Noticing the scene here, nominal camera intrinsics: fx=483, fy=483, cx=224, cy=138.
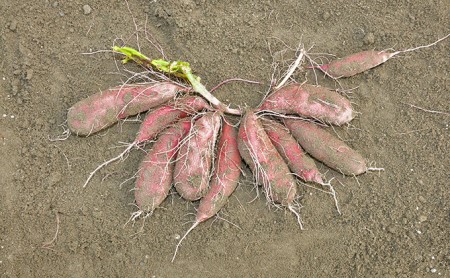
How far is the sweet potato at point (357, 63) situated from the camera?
273cm

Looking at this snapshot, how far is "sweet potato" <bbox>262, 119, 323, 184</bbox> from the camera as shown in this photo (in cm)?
254

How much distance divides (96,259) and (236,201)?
2.63 feet

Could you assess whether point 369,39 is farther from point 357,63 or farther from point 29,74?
point 29,74

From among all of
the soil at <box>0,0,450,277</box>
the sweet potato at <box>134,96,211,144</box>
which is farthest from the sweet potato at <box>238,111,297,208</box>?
the sweet potato at <box>134,96,211,144</box>

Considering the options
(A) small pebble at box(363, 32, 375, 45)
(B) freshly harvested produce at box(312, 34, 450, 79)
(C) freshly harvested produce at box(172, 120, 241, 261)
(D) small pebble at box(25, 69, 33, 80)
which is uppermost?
(A) small pebble at box(363, 32, 375, 45)

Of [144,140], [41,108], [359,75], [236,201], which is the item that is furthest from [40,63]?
[359,75]

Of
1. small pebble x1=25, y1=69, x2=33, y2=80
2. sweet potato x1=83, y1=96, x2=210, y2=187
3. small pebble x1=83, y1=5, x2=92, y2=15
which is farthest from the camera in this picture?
small pebble x1=83, y1=5, x2=92, y2=15

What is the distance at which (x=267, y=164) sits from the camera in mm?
2516

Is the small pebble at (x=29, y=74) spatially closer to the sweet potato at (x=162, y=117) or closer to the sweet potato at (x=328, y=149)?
the sweet potato at (x=162, y=117)

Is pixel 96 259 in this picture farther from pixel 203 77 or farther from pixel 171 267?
pixel 203 77

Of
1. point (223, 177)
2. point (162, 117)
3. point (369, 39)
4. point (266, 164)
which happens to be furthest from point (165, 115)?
point (369, 39)

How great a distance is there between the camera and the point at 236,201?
2.63 metres

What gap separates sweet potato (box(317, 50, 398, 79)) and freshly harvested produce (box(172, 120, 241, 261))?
698 millimetres

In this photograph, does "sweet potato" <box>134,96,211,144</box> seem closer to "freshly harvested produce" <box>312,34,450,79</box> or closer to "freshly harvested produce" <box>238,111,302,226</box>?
"freshly harvested produce" <box>238,111,302,226</box>
